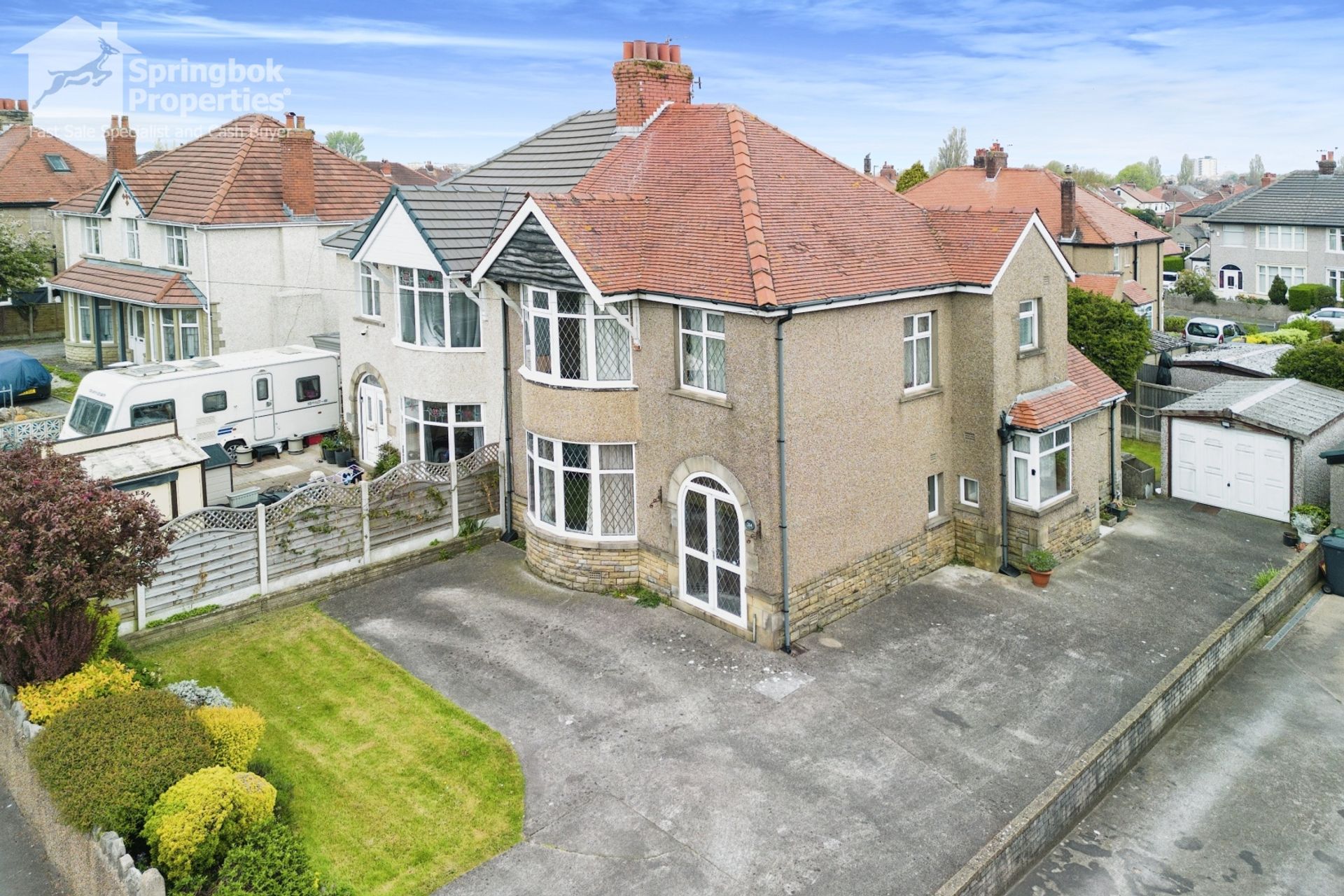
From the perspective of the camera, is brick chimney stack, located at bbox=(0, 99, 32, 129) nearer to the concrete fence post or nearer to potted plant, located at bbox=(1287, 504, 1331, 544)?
the concrete fence post

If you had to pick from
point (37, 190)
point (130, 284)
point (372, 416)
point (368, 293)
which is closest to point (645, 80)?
point (368, 293)

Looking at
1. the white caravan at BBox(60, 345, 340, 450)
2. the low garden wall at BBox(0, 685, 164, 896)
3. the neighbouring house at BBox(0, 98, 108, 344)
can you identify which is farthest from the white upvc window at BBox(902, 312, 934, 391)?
the neighbouring house at BBox(0, 98, 108, 344)

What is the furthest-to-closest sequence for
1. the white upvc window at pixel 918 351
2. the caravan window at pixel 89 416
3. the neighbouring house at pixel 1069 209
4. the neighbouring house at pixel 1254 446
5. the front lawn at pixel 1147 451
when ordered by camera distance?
1. the neighbouring house at pixel 1069 209
2. the front lawn at pixel 1147 451
3. the caravan window at pixel 89 416
4. the neighbouring house at pixel 1254 446
5. the white upvc window at pixel 918 351

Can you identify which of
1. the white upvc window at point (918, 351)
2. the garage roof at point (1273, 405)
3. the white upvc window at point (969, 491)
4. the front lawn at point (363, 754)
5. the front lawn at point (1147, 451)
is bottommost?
the front lawn at point (363, 754)

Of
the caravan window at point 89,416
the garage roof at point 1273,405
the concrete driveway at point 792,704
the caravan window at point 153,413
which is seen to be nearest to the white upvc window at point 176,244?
the caravan window at point 89,416

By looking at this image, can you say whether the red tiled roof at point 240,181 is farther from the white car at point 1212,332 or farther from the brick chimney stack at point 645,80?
the white car at point 1212,332

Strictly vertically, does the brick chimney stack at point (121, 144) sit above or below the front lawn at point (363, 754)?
above

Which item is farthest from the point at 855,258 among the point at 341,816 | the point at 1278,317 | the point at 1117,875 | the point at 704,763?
the point at 1278,317

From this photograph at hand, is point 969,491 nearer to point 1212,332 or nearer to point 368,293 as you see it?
point 368,293
